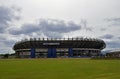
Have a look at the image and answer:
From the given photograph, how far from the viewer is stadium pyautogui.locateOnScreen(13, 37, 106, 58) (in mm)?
189250

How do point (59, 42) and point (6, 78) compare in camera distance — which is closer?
point (6, 78)

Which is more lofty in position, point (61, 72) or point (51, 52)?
point (51, 52)

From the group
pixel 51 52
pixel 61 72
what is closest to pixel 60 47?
pixel 51 52

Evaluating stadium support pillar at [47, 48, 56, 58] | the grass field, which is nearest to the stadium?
stadium support pillar at [47, 48, 56, 58]

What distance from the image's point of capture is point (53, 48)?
192 m

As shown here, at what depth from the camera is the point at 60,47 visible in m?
193

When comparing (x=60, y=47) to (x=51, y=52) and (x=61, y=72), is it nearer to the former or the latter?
(x=51, y=52)

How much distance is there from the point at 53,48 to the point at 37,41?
1354 centimetres

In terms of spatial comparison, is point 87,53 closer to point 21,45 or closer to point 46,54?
point 46,54

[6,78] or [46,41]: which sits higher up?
[46,41]

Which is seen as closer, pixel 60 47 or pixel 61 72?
pixel 61 72

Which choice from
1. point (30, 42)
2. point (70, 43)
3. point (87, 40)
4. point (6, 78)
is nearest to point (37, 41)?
point (30, 42)

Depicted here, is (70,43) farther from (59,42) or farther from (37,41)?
(37,41)

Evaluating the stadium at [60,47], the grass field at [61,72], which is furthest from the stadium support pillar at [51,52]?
the grass field at [61,72]
